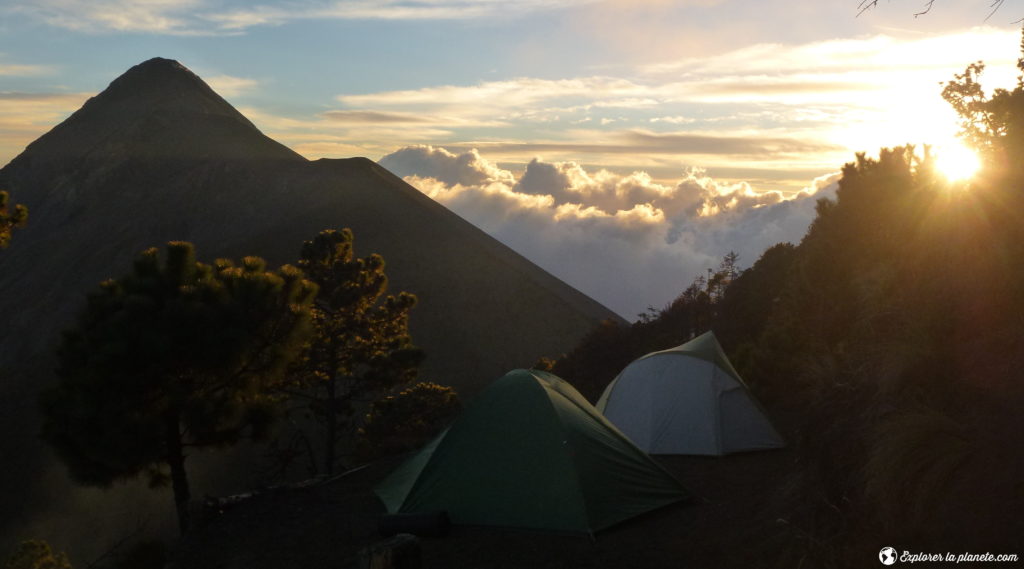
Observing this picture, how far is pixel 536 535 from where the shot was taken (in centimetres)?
1106

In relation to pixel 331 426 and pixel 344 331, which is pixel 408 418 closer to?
pixel 331 426

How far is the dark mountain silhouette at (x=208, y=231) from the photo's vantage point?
8262cm

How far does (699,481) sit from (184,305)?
12125 millimetres

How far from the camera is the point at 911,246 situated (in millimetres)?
13406

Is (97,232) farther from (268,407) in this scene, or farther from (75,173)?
(268,407)

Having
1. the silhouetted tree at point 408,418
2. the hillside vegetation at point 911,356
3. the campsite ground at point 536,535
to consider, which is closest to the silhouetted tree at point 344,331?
the silhouetted tree at point 408,418

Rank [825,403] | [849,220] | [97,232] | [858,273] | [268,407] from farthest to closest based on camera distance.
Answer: [97,232], [268,407], [849,220], [858,273], [825,403]

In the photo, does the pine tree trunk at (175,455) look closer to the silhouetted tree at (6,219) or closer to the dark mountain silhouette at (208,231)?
the silhouetted tree at (6,219)

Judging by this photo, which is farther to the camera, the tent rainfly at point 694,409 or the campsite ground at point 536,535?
the tent rainfly at point 694,409

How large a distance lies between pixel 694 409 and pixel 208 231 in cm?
10291

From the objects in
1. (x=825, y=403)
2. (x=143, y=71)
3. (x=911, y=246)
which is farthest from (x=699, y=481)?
(x=143, y=71)

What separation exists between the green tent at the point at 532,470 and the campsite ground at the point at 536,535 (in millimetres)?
259

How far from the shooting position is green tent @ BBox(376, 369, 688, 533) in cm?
1134

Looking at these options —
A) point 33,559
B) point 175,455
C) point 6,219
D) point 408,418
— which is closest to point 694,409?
point 175,455
